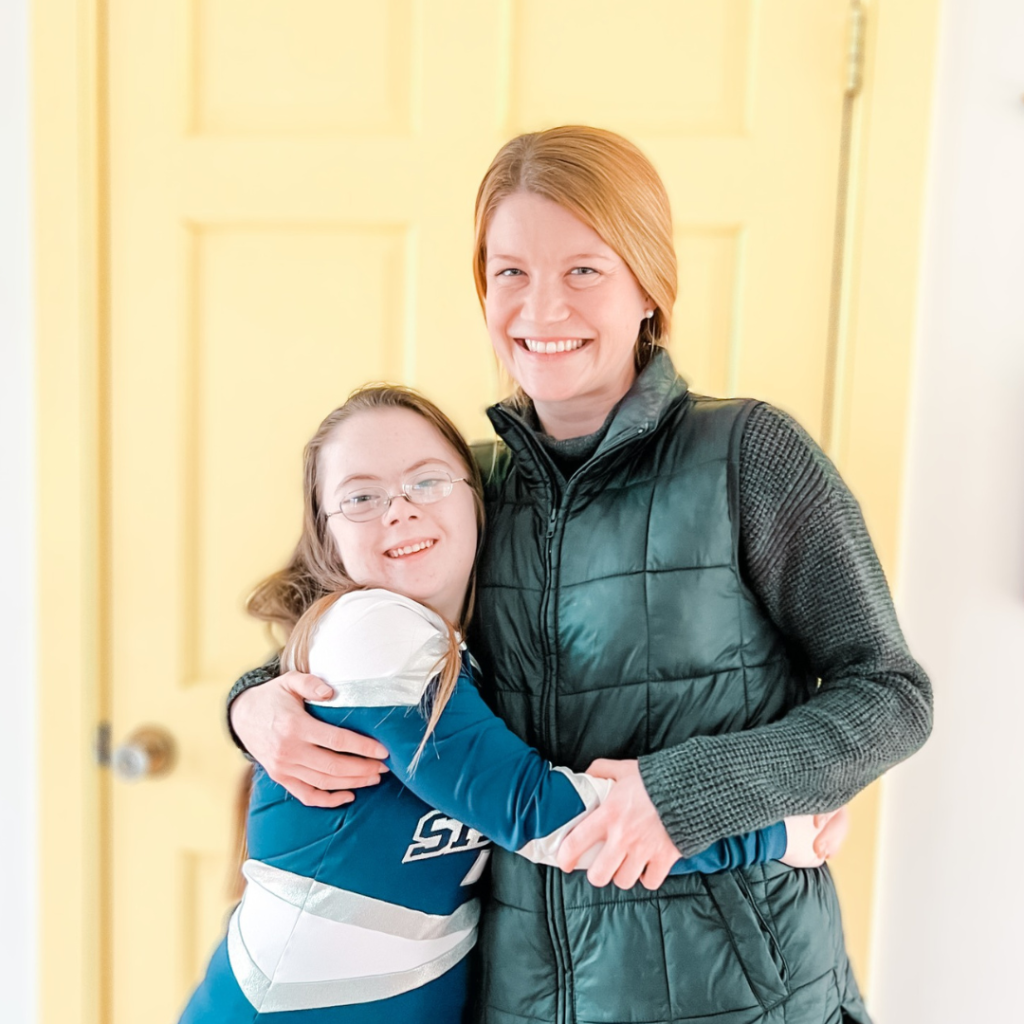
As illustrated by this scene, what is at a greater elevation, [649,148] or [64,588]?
[649,148]

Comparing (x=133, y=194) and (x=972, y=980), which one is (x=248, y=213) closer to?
(x=133, y=194)

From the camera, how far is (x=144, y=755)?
1592 mm

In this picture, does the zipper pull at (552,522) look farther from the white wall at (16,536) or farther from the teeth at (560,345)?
the white wall at (16,536)

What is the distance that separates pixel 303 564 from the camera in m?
1.28

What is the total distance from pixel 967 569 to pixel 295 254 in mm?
1127

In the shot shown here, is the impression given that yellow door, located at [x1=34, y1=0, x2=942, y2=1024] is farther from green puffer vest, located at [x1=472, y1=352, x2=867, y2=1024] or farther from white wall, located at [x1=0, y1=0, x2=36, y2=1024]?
green puffer vest, located at [x1=472, y1=352, x2=867, y2=1024]

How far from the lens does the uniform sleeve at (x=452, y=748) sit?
1021mm

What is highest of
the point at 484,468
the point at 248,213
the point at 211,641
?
the point at 248,213

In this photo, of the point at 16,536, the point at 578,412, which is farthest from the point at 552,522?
the point at 16,536

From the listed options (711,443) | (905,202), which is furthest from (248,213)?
(905,202)

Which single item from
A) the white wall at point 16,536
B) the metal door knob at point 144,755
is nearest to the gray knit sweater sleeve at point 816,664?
the metal door knob at point 144,755

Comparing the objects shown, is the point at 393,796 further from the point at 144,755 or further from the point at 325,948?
the point at 144,755

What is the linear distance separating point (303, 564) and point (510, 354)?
391mm

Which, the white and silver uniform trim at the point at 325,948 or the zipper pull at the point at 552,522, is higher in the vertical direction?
the zipper pull at the point at 552,522
